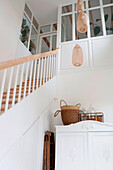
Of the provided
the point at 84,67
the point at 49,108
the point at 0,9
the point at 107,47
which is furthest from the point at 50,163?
the point at 0,9

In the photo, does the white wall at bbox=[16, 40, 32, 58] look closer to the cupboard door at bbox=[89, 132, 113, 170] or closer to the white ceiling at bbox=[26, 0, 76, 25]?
the white ceiling at bbox=[26, 0, 76, 25]

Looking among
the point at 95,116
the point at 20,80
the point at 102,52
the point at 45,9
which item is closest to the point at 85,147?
the point at 95,116

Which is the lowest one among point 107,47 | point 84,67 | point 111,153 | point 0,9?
point 111,153

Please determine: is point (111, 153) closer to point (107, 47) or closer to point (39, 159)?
point (39, 159)

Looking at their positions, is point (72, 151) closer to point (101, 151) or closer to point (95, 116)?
point (101, 151)

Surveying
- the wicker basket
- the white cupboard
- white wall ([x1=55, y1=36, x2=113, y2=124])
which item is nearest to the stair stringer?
the wicker basket

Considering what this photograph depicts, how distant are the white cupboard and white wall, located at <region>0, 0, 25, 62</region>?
218 centimetres

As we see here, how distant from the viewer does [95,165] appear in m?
2.38

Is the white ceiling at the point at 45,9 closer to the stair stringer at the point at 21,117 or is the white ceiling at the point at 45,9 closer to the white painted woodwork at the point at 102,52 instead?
the white painted woodwork at the point at 102,52

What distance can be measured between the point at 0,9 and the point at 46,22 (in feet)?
7.31

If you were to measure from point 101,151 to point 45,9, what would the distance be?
15.0 feet

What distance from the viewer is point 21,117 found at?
2.13 m

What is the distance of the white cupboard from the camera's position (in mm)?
2402

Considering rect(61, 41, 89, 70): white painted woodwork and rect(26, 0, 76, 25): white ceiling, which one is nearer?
rect(61, 41, 89, 70): white painted woodwork
